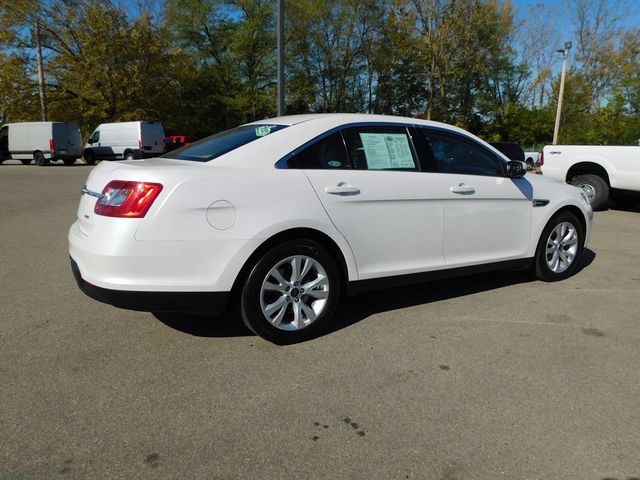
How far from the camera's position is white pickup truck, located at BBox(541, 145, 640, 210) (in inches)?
374

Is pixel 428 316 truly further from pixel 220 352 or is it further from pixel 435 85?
pixel 435 85

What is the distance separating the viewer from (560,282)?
5129 mm

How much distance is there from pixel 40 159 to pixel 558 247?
26.5m

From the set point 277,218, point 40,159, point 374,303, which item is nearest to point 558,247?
point 374,303

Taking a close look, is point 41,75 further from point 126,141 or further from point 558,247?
point 558,247

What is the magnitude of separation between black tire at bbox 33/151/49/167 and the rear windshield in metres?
25.1

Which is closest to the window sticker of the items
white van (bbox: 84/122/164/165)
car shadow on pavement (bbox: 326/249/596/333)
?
car shadow on pavement (bbox: 326/249/596/333)

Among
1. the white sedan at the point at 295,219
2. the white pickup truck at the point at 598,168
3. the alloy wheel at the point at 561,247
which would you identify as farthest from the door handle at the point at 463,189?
the white pickup truck at the point at 598,168

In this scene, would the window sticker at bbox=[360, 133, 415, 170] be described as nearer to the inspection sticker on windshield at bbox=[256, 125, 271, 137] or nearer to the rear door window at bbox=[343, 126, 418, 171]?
the rear door window at bbox=[343, 126, 418, 171]

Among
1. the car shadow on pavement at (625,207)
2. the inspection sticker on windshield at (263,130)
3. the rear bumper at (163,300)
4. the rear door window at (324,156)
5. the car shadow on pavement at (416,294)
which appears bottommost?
the car shadow on pavement at (416,294)

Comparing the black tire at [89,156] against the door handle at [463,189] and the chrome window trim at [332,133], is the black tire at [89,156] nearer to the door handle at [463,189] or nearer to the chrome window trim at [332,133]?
the chrome window trim at [332,133]

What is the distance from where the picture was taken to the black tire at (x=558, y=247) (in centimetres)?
493

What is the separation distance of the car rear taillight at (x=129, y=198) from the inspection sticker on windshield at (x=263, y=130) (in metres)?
0.88

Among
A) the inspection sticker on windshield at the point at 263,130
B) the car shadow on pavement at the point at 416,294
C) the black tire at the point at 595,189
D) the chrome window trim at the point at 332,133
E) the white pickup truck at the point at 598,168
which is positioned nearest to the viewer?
the chrome window trim at the point at 332,133
